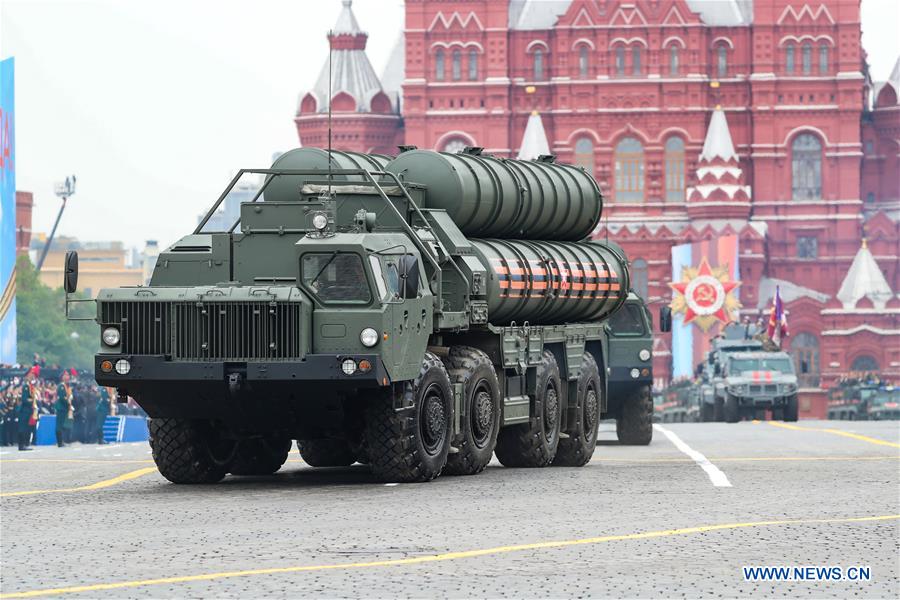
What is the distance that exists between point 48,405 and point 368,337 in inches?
979

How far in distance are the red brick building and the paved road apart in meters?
80.8

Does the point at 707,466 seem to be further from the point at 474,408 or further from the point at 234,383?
the point at 234,383

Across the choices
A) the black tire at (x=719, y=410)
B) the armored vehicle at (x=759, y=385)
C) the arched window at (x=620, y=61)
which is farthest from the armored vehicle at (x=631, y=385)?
the arched window at (x=620, y=61)

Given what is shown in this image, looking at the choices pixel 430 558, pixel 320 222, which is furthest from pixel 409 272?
pixel 430 558

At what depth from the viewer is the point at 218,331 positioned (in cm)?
1769

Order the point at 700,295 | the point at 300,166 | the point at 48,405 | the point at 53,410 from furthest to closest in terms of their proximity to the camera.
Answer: the point at 700,295 → the point at 48,405 → the point at 53,410 → the point at 300,166

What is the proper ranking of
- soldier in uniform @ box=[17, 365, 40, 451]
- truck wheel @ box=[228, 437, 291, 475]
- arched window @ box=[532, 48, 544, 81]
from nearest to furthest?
truck wheel @ box=[228, 437, 291, 475]
soldier in uniform @ box=[17, 365, 40, 451]
arched window @ box=[532, 48, 544, 81]

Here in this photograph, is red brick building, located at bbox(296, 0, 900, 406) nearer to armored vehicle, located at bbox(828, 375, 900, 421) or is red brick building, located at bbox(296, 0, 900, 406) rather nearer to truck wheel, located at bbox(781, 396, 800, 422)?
armored vehicle, located at bbox(828, 375, 900, 421)

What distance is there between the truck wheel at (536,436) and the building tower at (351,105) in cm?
8467

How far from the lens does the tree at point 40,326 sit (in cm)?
9794

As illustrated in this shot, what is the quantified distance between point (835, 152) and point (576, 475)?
85.1 meters

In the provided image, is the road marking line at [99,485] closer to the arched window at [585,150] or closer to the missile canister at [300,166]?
the missile canister at [300,166]

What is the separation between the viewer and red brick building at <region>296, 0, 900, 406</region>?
332 feet

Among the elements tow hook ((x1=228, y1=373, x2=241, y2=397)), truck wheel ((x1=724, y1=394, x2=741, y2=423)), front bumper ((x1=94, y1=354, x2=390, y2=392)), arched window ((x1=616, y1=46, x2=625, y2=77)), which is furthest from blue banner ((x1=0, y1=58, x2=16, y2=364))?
arched window ((x1=616, y1=46, x2=625, y2=77))
